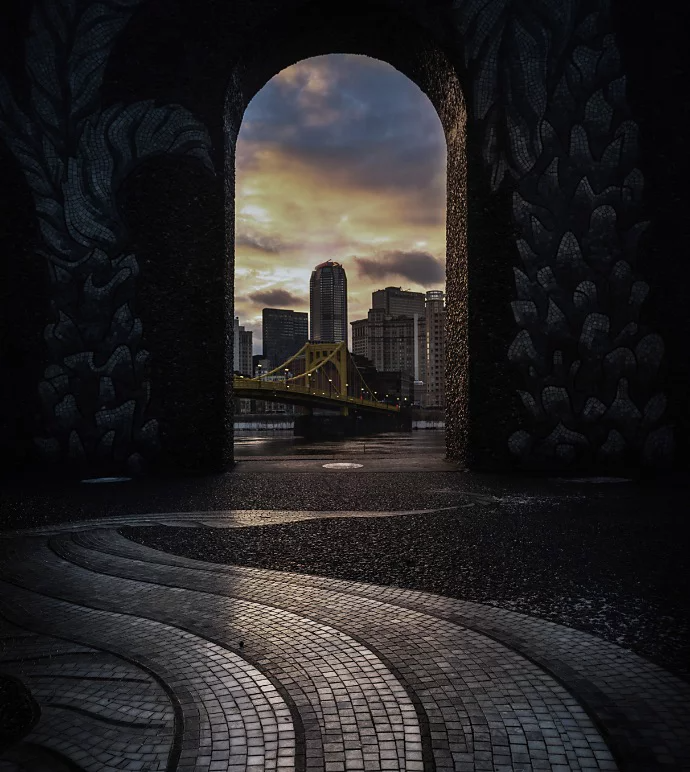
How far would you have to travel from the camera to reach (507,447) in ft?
34.8

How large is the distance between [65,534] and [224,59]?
30.7ft

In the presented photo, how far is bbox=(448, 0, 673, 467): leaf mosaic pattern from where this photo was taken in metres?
10.4

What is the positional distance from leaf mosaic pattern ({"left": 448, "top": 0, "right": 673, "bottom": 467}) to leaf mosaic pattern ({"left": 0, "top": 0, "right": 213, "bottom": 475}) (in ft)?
22.1

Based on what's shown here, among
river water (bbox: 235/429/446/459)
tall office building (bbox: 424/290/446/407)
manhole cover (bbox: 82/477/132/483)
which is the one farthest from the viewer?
tall office building (bbox: 424/290/446/407)

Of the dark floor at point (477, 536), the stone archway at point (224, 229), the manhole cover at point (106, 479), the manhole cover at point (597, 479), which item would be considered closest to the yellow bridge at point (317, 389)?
the stone archway at point (224, 229)

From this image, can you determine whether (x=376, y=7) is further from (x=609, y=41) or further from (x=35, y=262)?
(x=35, y=262)

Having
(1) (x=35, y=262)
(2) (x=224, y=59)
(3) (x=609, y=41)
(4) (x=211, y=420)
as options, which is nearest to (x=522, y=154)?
(3) (x=609, y=41)

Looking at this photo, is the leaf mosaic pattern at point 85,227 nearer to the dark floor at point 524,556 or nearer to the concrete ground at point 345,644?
the concrete ground at point 345,644

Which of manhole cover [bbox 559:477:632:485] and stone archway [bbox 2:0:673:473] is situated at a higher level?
stone archway [bbox 2:0:673:473]

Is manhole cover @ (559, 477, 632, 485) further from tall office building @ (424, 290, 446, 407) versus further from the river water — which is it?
tall office building @ (424, 290, 446, 407)

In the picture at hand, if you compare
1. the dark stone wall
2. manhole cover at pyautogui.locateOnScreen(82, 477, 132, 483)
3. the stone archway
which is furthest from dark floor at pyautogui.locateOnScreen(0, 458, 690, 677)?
the dark stone wall

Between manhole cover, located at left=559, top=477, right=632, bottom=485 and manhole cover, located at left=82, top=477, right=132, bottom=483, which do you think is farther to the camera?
manhole cover, located at left=82, top=477, right=132, bottom=483

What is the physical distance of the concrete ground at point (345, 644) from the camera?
2064mm

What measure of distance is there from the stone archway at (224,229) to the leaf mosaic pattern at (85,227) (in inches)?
1.2
